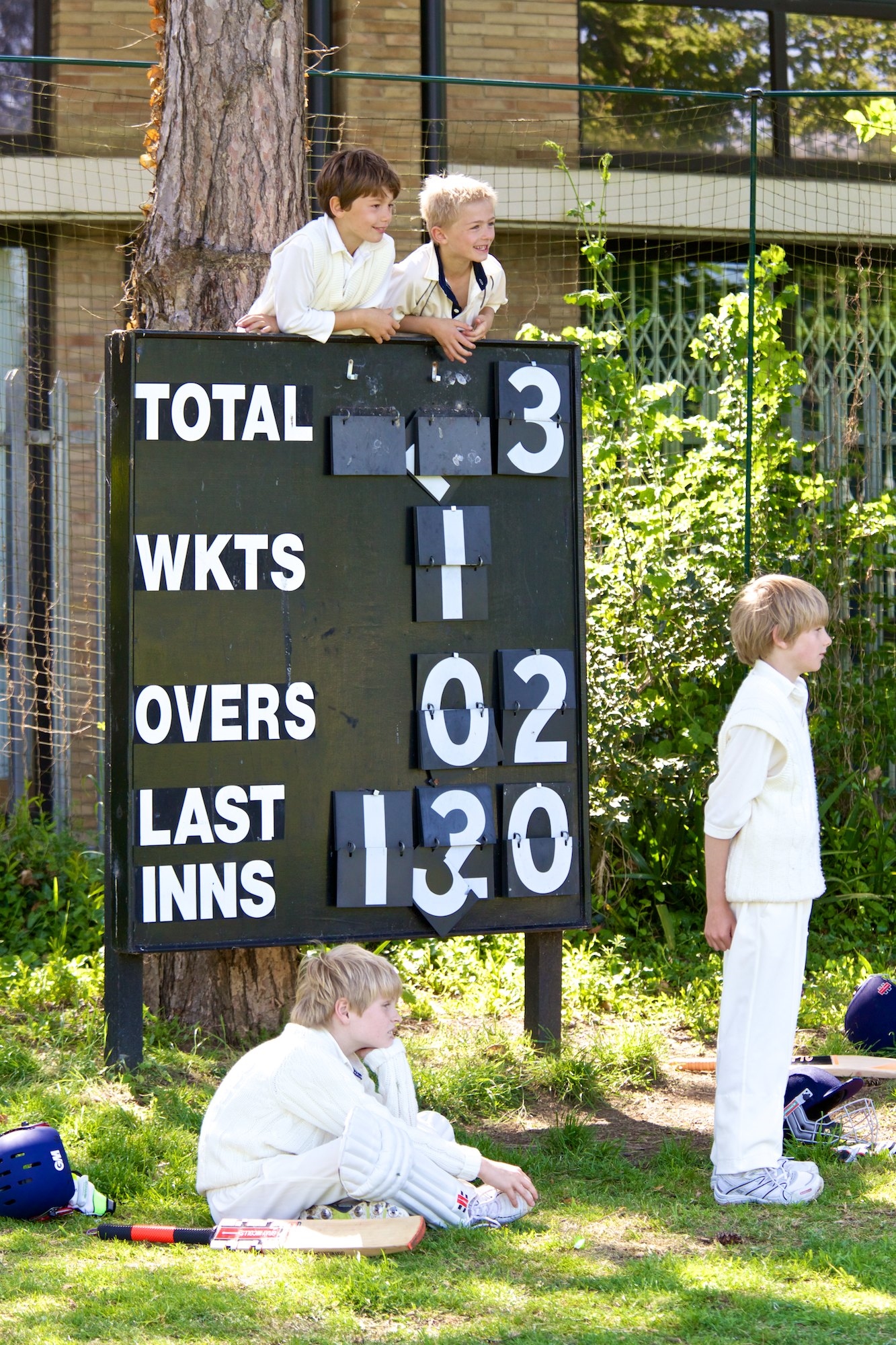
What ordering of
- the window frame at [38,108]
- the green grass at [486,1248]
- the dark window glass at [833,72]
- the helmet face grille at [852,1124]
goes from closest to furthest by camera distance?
the green grass at [486,1248]
the helmet face grille at [852,1124]
the window frame at [38,108]
the dark window glass at [833,72]

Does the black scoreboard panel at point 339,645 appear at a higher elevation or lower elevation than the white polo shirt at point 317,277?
lower

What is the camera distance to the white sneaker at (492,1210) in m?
3.88

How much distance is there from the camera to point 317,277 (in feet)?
15.9

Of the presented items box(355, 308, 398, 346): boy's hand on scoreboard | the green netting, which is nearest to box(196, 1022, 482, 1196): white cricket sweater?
box(355, 308, 398, 346): boy's hand on scoreboard

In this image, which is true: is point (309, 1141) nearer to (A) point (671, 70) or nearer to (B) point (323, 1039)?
(B) point (323, 1039)

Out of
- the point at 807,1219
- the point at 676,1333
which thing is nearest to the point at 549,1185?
the point at 807,1219

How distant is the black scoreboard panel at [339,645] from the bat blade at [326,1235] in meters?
1.16

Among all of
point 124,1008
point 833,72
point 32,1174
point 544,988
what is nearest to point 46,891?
point 124,1008

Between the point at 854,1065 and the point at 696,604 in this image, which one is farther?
the point at 696,604

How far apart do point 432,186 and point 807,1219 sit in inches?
131

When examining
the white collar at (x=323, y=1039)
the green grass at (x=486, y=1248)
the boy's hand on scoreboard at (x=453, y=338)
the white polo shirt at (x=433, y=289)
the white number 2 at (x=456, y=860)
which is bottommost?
the green grass at (x=486, y=1248)

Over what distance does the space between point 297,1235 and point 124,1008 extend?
1479mm

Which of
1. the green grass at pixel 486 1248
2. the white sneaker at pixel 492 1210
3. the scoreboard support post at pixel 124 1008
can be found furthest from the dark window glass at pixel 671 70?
the white sneaker at pixel 492 1210

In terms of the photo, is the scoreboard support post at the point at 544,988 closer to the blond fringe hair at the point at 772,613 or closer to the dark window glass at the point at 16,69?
the blond fringe hair at the point at 772,613
